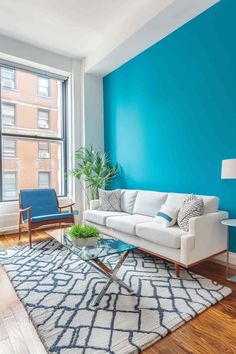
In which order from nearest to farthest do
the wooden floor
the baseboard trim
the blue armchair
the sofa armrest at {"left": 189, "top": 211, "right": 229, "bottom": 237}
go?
the wooden floor < the sofa armrest at {"left": 189, "top": 211, "right": 229, "bottom": 237} < the baseboard trim < the blue armchair

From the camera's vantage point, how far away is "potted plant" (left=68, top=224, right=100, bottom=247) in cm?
233

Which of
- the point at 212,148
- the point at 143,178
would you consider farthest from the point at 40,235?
the point at 212,148

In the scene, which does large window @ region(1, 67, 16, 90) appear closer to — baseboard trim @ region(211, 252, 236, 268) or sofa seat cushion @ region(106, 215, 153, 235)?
sofa seat cushion @ region(106, 215, 153, 235)

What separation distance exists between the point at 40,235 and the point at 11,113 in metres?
2.42

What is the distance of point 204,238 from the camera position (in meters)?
2.50

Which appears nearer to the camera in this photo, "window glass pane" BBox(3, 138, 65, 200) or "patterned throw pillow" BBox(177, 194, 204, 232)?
"patterned throw pillow" BBox(177, 194, 204, 232)

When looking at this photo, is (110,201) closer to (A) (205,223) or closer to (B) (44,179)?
(B) (44,179)

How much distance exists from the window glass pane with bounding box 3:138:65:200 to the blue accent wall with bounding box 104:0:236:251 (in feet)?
4.80

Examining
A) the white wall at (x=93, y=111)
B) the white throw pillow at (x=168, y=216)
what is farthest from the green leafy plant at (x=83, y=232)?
the white wall at (x=93, y=111)

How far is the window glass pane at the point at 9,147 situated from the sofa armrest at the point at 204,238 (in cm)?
362

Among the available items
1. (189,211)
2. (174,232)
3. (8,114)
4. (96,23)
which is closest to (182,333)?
(174,232)

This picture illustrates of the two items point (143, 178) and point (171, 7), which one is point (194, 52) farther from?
point (143, 178)

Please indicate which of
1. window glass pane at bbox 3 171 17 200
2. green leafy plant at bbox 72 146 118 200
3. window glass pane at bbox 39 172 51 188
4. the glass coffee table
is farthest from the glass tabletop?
window glass pane at bbox 39 172 51 188

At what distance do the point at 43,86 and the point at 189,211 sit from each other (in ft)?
13.2
